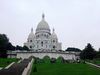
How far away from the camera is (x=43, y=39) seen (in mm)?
109938

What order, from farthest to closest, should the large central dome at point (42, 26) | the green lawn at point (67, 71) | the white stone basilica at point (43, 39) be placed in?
the large central dome at point (42, 26) → the white stone basilica at point (43, 39) → the green lawn at point (67, 71)

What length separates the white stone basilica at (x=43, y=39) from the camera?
110188 mm

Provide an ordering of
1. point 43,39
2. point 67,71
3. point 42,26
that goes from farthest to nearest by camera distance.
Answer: point 42,26
point 43,39
point 67,71

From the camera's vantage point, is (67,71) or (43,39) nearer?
(67,71)

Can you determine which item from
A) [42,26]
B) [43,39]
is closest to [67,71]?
[43,39]

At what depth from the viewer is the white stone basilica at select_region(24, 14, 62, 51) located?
362 feet

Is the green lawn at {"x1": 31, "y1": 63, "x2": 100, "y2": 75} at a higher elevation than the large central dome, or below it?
below

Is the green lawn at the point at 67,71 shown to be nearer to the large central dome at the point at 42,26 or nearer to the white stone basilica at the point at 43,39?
the white stone basilica at the point at 43,39

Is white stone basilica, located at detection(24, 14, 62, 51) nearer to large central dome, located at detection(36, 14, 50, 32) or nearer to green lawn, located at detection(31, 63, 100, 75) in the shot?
large central dome, located at detection(36, 14, 50, 32)

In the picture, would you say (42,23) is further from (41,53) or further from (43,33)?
(41,53)

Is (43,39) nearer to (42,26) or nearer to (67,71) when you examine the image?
(42,26)

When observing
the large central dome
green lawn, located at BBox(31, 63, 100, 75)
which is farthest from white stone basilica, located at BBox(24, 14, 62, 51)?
green lawn, located at BBox(31, 63, 100, 75)

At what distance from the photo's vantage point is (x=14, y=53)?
96.8 m

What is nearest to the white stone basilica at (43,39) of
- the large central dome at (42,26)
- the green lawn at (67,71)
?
the large central dome at (42,26)
